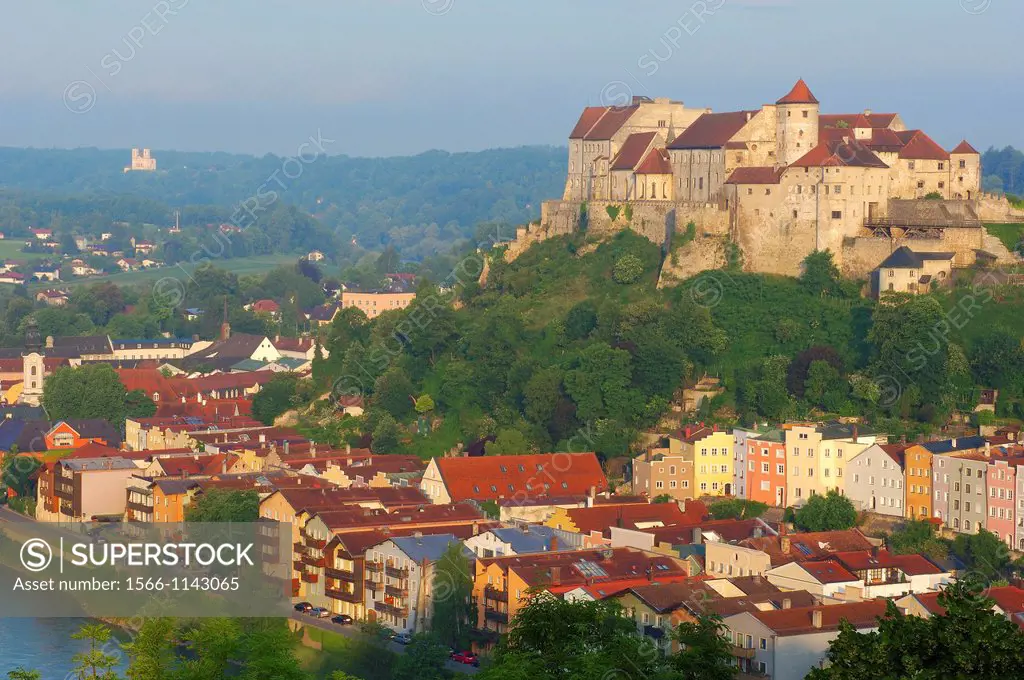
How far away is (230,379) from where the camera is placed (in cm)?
8050

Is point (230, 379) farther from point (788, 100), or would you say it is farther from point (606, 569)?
point (606, 569)

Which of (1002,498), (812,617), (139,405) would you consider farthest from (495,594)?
(139,405)

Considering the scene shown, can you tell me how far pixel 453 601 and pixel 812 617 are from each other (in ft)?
27.0

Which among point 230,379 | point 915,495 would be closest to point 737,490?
point 915,495

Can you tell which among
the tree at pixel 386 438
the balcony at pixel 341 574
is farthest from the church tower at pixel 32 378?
the balcony at pixel 341 574

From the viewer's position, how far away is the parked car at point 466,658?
1618 inches

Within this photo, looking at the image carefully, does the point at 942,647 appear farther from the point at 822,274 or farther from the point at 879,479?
the point at 822,274

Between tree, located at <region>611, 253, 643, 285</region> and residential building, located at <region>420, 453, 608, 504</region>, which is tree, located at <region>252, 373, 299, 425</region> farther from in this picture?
residential building, located at <region>420, 453, 608, 504</region>

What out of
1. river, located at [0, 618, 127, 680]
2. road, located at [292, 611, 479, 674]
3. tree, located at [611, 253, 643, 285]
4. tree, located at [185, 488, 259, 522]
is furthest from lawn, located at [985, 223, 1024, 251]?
river, located at [0, 618, 127, 680]

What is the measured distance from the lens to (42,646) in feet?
153

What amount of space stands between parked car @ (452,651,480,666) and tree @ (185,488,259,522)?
10755 millimetres

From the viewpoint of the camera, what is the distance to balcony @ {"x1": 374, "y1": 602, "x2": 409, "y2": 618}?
4469 cm

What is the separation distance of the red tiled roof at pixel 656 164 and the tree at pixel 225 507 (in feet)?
61.4

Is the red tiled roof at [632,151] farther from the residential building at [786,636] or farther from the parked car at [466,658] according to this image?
the residential building at [786,636]
